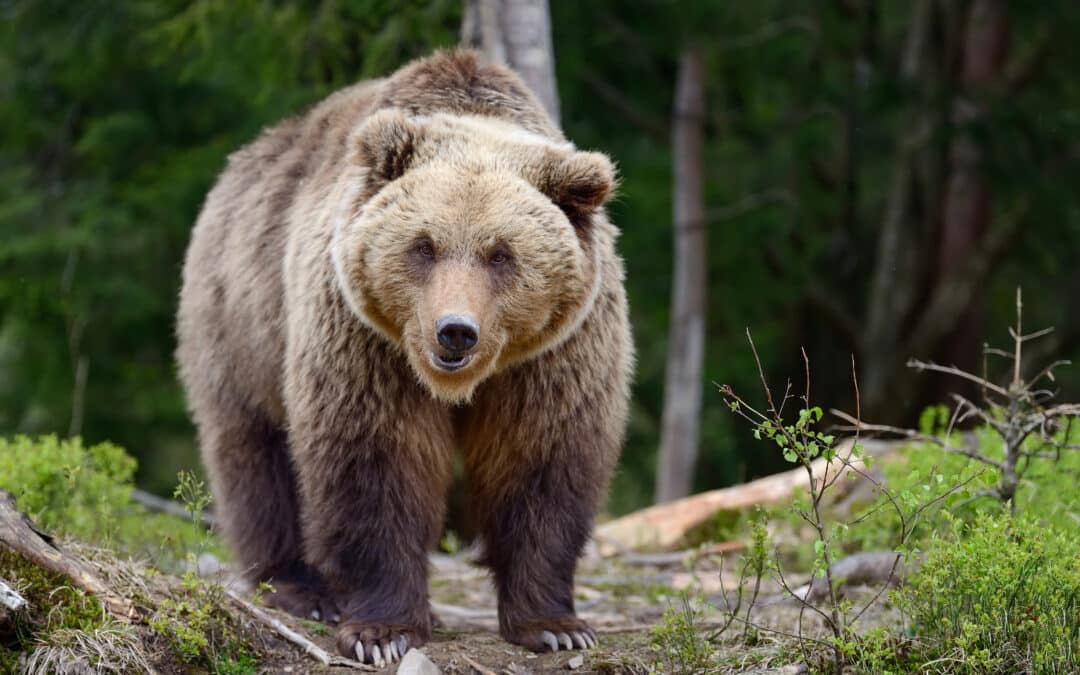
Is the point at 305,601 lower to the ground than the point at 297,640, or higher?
lower

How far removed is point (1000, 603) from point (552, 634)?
5.95 ft

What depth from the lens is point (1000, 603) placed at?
4.40 m

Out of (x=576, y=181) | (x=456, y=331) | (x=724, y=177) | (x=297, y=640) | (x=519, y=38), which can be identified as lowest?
(x=297, y=640)

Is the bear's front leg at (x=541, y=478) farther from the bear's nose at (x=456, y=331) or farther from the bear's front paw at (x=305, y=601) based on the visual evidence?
the bear's front paw at (x=305, y=601)

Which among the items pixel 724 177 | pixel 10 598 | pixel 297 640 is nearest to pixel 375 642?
pixel 297 640

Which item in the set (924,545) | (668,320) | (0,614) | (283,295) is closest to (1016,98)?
(668,320)

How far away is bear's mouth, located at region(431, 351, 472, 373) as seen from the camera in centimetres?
480

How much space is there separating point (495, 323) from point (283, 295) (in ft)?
4.88

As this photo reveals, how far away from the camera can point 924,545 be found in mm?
5906

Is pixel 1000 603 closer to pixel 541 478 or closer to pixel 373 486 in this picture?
pixel 541 478

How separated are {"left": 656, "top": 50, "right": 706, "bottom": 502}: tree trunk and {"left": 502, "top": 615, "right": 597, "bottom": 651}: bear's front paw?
699cm

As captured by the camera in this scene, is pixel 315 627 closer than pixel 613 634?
Yes

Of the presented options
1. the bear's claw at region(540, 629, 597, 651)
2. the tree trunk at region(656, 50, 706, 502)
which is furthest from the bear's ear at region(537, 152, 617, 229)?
the tree trunk at region(656, 50, 706, 502)

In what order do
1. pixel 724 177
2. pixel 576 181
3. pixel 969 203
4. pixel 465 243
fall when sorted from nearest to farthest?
pixel 465 243 < pixel 576 181 < pixel 969 203 < pixel 724 177
